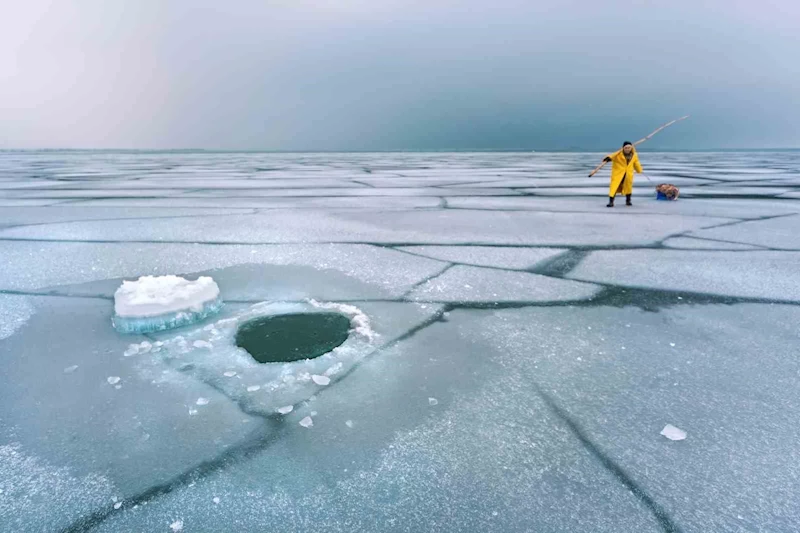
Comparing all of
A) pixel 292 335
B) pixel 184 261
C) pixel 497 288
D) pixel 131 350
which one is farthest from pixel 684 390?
pixel 184 261

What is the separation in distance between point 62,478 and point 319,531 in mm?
530

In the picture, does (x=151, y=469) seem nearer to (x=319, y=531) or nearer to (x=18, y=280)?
(x=319, y=531)

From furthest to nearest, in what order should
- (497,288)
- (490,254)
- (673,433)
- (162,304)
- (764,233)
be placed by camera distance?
(764,233)
(490,254)
(497,288)
(162,304)
(673,433)

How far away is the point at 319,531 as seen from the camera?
0.78 meters

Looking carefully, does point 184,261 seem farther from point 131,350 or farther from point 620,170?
point 620,170

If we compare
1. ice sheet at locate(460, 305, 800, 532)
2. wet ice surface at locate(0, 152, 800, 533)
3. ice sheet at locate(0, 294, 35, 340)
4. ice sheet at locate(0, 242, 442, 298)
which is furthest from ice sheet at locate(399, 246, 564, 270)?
ice sheet at locate(0, 294, 35, 340)

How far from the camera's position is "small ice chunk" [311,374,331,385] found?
1232mm

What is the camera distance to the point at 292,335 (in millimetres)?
1519

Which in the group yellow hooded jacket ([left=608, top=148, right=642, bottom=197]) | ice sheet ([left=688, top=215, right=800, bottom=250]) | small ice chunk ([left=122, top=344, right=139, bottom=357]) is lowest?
small ice chunk ([left=122, top=344, right=139, bottom=357])

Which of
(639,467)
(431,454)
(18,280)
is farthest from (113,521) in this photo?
(18,280)

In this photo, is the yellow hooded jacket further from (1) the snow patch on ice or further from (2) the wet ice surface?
(1) the snow patch on ice

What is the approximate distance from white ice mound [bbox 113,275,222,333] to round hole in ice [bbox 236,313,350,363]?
19cm

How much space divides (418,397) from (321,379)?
27 centimetres

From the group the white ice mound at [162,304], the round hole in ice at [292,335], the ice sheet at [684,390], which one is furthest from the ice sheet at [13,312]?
the ice sheet at [684,390]
